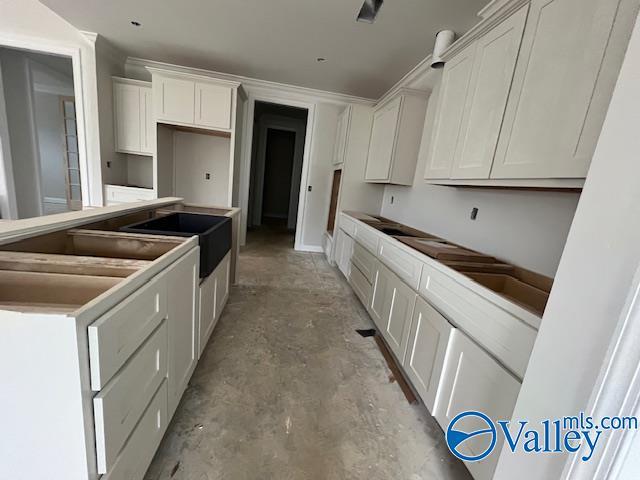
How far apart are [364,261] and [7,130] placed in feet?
16.2

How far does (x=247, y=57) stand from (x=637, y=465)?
4228 millimetres

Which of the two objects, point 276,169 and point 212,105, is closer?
point 212,105

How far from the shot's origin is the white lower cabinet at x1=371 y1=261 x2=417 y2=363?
6.01 feet

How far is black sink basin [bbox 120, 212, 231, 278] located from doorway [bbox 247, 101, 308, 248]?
2975 mm

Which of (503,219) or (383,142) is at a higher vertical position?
(383,142)

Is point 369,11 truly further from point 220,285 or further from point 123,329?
point 123,329

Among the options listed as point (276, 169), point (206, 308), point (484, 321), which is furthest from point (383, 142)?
point (276, 169)

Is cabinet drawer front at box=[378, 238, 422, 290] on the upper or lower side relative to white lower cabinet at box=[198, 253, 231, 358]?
upper

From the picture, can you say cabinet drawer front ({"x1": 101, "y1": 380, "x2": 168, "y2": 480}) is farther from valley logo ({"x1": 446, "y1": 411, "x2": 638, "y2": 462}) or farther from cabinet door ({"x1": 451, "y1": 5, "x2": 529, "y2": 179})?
cabinet door ({"x1": 451, "y1": 5, "x2": 529, "y2": 179})

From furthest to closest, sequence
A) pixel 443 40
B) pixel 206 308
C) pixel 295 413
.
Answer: pixel 443 40, pixel 206 308, pixel 295 413

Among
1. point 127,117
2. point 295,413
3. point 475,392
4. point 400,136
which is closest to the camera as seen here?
point 475,392

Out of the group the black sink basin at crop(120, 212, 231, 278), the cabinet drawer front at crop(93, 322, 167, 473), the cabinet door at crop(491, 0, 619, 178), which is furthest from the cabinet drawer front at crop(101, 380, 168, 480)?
the cabinet door at crop(491, 0, 619, 178)

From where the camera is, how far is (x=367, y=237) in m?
2.77

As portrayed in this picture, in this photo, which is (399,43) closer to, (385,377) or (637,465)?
(385,377)
